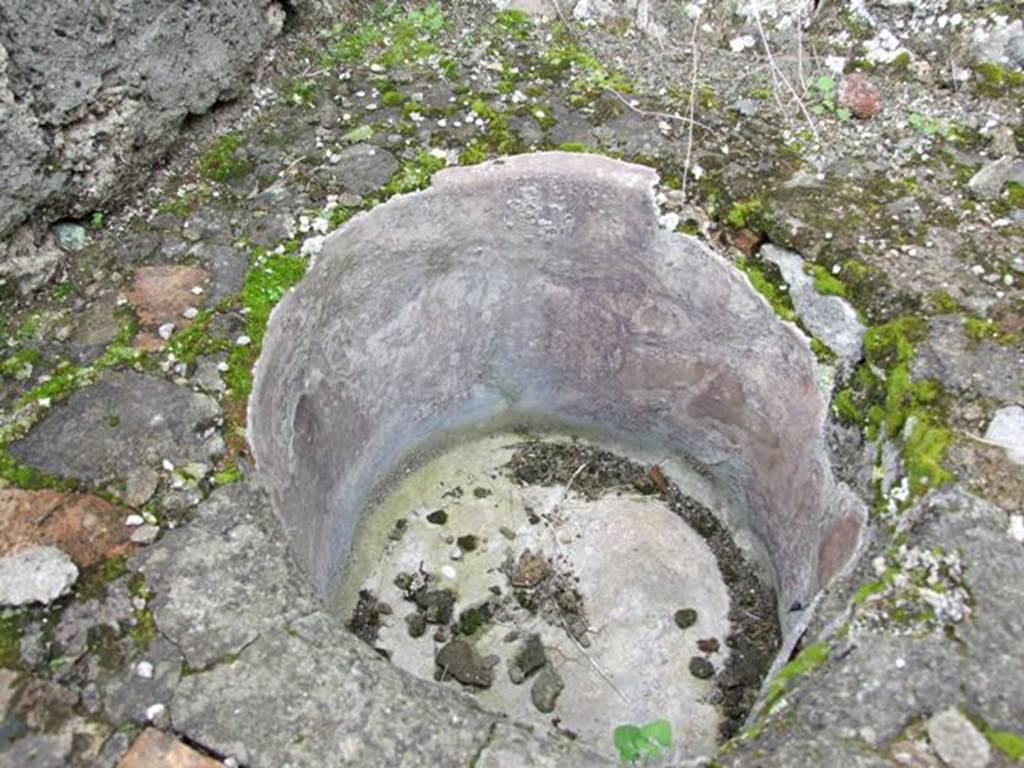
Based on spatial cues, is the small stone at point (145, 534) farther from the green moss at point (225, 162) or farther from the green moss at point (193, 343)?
the green moss at point (225, 162)

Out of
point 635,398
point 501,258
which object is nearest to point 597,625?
point 635,398

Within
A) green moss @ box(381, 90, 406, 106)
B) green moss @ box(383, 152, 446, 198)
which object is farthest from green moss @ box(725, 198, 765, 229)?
green moss @ box(381, 90, 406, 106)

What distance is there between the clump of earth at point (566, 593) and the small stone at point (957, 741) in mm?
1257

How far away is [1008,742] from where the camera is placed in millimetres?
1810

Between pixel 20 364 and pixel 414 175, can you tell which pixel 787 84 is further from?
pixel 20 364

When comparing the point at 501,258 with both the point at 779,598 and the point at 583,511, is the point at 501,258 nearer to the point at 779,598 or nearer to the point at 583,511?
the point at 583,511

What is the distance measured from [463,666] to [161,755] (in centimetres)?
140

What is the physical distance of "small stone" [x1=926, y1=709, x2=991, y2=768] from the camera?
1.80m

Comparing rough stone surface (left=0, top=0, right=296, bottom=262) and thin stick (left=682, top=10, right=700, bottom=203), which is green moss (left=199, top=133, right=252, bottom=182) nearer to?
rough stone surface (left=0, top=0, right=296, bottom=262)

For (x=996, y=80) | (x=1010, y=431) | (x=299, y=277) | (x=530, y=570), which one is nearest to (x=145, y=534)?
(x=299, y=277)

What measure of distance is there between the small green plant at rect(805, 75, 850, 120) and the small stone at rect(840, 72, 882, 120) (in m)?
0.03

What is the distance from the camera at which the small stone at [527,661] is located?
3.15 metres

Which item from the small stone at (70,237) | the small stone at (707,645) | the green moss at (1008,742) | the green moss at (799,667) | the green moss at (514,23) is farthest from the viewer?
the green moss at (514,23)

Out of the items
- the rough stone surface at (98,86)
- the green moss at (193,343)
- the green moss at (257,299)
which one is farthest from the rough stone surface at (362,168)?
the green moss at (193,343)
